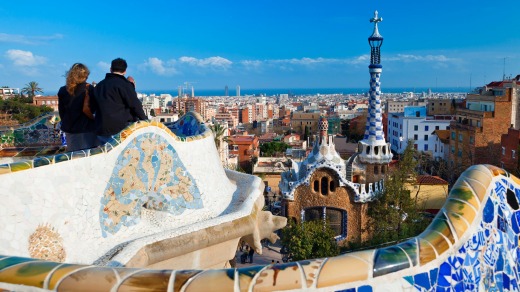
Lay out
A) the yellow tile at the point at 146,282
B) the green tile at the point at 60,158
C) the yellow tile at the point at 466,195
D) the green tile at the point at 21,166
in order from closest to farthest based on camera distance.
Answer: the yellow tile at the point at 146,282, the yellow tile at the point at 466,195, the green tile at the point at 21,166, the green tile at the point at 60,158

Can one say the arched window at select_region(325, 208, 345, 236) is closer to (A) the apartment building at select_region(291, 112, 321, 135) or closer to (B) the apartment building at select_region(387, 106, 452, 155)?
(B) the apartment building at select_region(387, 106, 452, 155)

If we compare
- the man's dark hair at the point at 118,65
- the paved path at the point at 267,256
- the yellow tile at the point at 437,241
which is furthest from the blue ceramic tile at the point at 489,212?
the paved path at the point at 267,256

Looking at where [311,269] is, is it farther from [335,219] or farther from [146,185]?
[335,219]

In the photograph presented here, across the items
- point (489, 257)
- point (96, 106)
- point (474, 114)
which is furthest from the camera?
point (474, 114)

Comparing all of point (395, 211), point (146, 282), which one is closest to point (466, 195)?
point (146, 282)

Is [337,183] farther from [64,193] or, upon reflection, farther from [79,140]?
[64,193]

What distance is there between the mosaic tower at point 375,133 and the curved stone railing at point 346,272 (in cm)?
1713

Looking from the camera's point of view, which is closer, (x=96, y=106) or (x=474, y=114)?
(x=96, y=106)

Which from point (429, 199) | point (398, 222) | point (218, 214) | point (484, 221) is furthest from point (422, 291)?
point (429, 199)

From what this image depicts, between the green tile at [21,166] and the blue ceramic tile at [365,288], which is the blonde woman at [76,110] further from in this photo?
the blue ceramic tile at [365,288]

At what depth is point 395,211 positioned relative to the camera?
17.2m

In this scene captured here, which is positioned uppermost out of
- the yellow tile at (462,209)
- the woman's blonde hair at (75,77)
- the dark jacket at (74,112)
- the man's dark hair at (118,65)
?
the man's dark hair at (118,65)

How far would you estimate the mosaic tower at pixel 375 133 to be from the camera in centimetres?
1914

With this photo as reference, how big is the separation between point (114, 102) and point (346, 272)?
121 inches
